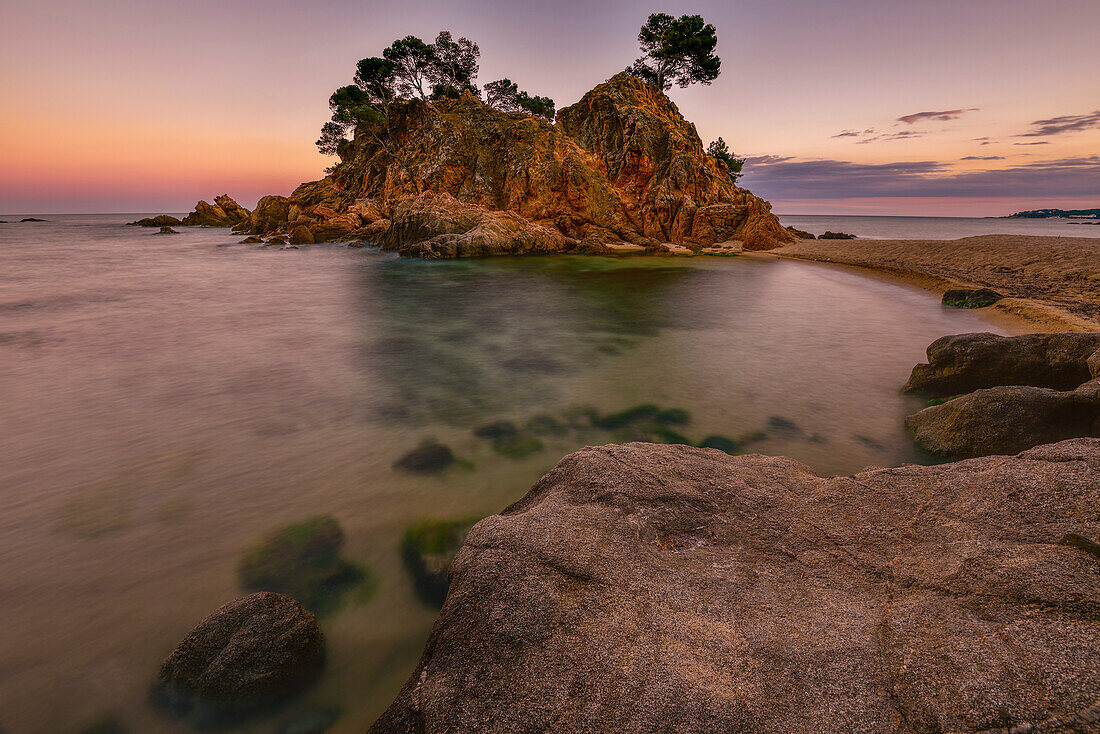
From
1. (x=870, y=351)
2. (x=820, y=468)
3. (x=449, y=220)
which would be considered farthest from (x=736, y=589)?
(x=449, y=220)

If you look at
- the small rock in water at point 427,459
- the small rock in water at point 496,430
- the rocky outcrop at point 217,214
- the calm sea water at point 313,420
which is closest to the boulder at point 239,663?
the calm sea water at point 313,420

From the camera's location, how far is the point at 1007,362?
627 centimetres

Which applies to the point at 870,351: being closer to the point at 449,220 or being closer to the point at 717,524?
the point at 717,524

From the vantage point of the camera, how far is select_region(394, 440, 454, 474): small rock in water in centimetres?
541

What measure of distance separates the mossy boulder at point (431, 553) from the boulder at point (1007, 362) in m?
7.63

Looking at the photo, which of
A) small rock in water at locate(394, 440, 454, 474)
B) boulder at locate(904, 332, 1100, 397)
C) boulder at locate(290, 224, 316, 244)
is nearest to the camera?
small rock in water at locate(394, 440, 454, 474)

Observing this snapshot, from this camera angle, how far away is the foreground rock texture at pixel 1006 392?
4.55 meters

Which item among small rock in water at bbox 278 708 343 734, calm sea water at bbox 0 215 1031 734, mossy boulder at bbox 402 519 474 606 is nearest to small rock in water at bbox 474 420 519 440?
calm sea water at bbox 0 215 1031 734

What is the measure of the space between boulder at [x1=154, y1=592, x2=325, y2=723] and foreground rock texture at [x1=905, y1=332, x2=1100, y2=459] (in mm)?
6856

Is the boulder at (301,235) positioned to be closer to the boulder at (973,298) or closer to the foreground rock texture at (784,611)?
the foreground rock texture at (784,611)

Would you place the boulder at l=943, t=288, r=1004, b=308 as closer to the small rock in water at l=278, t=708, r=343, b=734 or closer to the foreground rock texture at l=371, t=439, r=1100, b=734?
the foreground rock texture at l=371, t=439, r=1100, b=734

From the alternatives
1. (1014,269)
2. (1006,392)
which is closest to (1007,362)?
(1006,392)

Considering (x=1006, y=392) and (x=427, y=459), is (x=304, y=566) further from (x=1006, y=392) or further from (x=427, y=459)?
(x=1006, y=392)

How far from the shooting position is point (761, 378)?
8.47 metres
